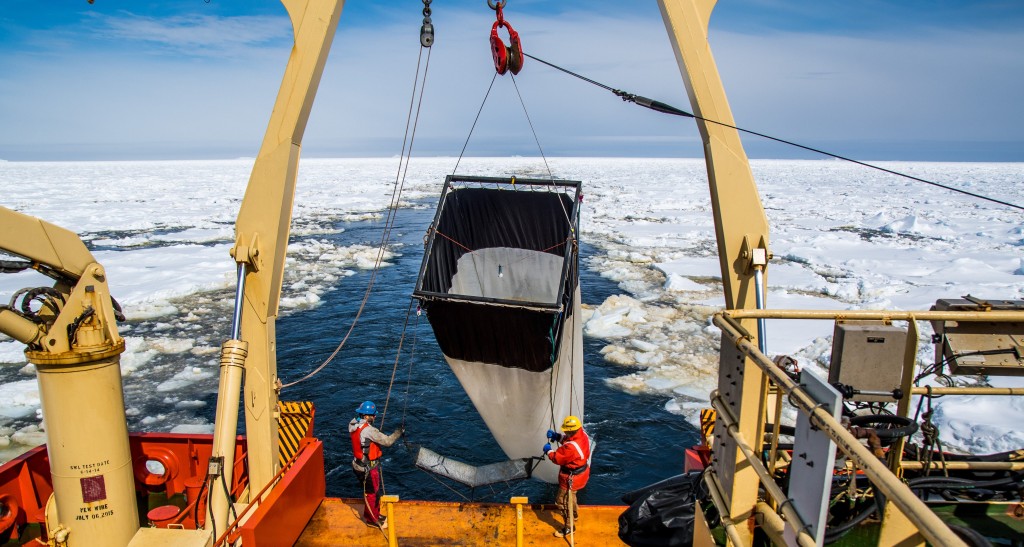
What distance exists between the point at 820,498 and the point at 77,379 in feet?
13.1

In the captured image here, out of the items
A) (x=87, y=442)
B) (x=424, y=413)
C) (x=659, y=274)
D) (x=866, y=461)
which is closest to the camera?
(x=866, y=461)

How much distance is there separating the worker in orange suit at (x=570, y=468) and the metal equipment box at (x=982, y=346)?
101 inches

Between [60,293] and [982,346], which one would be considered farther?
[60,293]

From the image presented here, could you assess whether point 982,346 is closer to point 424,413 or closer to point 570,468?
point 570,468

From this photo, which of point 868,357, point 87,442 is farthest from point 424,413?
point 868,357

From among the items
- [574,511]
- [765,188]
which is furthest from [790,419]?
[765,188]

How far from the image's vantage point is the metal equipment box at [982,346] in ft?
11.8

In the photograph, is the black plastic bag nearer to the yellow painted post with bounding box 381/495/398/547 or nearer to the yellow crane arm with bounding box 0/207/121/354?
the yellow painted post with bounding box 381/495/398/547

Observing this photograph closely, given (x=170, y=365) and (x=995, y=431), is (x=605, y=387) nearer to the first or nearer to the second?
(x=995, y=431)

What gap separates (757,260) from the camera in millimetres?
4656

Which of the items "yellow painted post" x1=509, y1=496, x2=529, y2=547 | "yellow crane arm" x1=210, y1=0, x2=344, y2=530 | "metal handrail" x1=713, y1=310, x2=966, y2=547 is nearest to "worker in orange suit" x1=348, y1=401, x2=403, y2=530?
"yellow crane arm" x1=210, y1=0, x2=344, y2=530

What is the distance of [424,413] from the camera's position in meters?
10.3

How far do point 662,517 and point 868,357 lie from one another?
5.16ft

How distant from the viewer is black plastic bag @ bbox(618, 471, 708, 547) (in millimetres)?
3784
